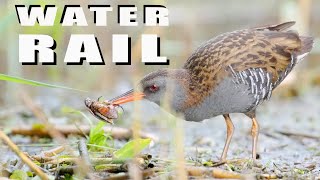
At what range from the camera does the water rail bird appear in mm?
6004

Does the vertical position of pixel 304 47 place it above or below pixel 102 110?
above

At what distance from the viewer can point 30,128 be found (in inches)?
289

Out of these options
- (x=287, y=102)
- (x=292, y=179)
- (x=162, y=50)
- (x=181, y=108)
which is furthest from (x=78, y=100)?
(x=292, y=179)

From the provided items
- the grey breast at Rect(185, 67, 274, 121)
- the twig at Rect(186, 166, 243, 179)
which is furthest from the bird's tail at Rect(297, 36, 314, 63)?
the twig at Rect(186, 166, 243, 179)

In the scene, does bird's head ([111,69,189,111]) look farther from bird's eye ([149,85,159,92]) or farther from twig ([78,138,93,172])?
twig ([78,138,93,172])

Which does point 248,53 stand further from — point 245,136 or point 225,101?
point 245,136

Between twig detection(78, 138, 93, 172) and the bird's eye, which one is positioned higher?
the bird's eye

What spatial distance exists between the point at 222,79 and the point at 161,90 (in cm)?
41

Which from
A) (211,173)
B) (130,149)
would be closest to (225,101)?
(130,149)

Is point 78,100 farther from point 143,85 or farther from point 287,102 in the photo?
point 143,85

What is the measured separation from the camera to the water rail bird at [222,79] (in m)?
6.00

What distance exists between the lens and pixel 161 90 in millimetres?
5984

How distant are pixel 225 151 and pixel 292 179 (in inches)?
42.7

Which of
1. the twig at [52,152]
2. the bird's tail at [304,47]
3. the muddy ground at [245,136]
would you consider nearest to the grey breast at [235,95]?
the muddy ground at [245,136]
